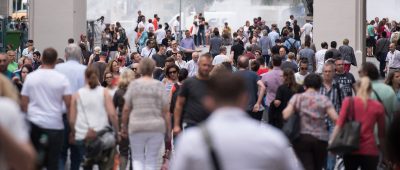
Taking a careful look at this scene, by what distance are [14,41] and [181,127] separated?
28.6m

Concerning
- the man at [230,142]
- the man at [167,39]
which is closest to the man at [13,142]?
the man at [230,142]

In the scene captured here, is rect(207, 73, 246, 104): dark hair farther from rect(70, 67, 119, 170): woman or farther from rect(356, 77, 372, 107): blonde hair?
rect(70, 67, 119, 170): woman

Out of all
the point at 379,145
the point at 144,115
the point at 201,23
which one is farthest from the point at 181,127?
the point at 201,23

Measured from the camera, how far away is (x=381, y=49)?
35.8 m

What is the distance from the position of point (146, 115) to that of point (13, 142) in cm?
637

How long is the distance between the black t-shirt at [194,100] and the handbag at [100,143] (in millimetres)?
907

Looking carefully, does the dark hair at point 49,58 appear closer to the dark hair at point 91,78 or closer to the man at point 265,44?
the dark hair at point 91,78

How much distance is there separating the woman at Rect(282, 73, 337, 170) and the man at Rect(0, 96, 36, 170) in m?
5.80

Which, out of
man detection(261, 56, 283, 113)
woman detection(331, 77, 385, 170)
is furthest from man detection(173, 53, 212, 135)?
man detection(261, 56, 283, 113)

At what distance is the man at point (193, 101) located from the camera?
12180 mm

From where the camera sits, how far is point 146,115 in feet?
39.9

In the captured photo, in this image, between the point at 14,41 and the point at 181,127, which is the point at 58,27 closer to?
the point at 14,41

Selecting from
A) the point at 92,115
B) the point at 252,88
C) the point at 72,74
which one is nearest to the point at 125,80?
the point at 72,74

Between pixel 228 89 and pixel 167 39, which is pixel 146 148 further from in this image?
pixel 167 39
